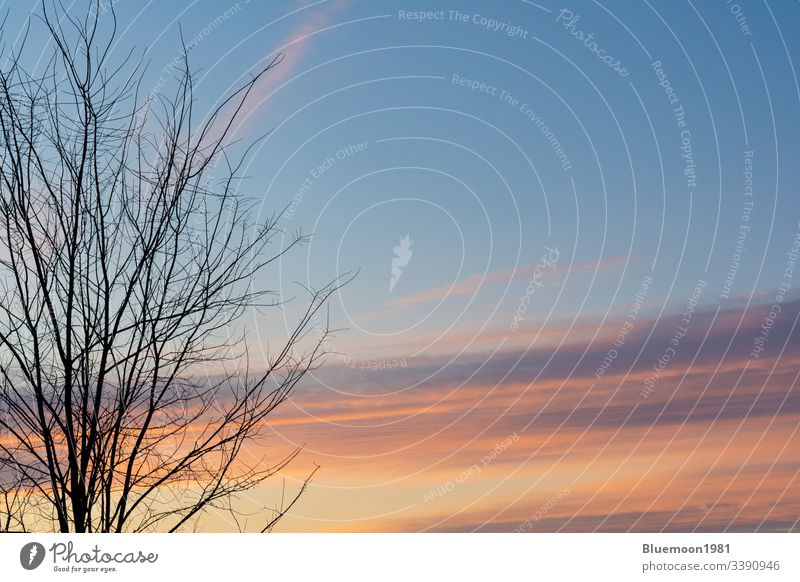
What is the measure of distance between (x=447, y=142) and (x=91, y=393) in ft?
23.7

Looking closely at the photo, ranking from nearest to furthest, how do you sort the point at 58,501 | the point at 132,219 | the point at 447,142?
the point at 58,501, the point at 132,219, the point at 447,142

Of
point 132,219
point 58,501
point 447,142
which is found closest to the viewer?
point 58,501

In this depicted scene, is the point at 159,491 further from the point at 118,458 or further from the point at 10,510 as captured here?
the point at 10,510

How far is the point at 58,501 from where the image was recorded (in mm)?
6641

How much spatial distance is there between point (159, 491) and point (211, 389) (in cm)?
85

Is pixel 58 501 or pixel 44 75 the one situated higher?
pixel 44 75

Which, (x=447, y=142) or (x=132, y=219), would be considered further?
(x=447, y=142)

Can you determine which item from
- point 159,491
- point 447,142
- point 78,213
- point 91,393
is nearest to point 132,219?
point 78,213

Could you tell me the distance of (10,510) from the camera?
Result: 6.98 m
